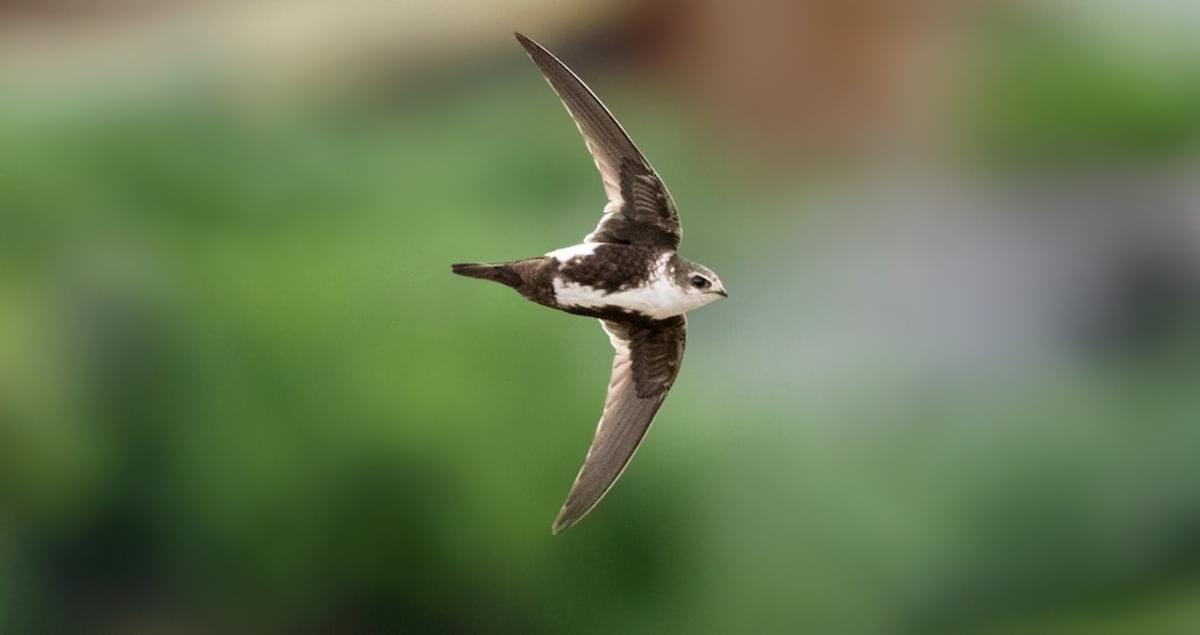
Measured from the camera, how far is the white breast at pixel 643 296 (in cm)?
102

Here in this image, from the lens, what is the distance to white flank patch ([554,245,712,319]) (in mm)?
1022

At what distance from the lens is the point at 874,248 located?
1.56 meters

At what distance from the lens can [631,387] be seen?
1.13 m

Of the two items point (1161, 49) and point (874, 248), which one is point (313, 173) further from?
point (1161, 49)

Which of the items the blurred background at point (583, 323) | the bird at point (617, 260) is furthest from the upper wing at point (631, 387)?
the blurred background at point (583, 323)

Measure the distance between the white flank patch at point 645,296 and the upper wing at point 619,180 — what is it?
0.03 metres

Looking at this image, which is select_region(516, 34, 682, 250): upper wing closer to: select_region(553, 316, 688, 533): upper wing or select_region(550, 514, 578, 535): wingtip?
select_region(553, 316, 688, 533): upper wing

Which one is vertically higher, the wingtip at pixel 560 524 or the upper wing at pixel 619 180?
the upper wing at pixel 619 180

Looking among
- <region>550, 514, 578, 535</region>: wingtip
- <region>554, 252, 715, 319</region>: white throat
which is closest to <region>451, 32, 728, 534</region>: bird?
<region>554, 252, 715, 319</region>: white throat

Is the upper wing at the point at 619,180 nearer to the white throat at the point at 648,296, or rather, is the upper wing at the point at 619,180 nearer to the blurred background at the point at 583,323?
the white throat at the point at 648,296

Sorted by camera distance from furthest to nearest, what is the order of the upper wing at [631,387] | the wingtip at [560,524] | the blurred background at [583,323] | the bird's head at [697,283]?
the blurred background at [583,323], the wingtip at [560,524], the upper wing at [631,387], the bird's head at [697,283]

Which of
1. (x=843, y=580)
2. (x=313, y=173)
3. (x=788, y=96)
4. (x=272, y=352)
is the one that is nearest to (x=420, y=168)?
(x=313, y=173)

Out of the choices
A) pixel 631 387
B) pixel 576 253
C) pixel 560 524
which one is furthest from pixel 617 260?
pixel 560 524

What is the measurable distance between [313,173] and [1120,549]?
3.57 feet
